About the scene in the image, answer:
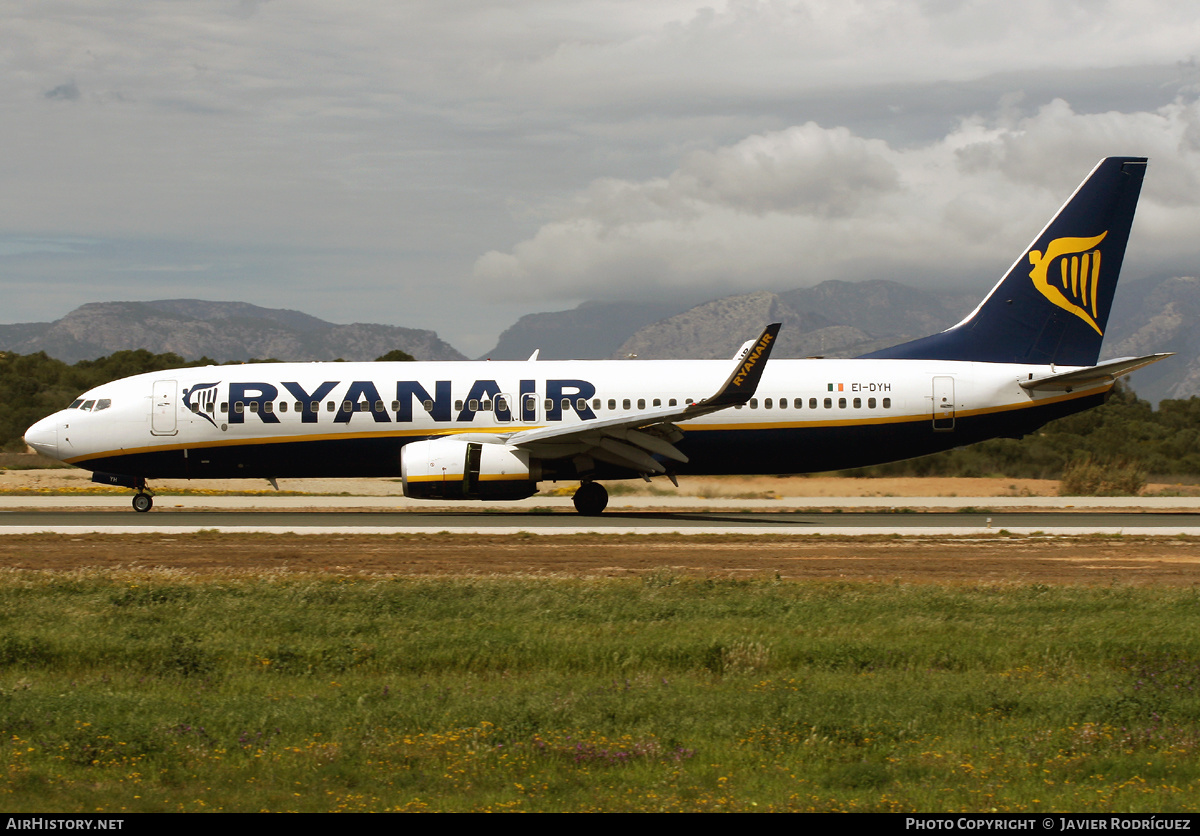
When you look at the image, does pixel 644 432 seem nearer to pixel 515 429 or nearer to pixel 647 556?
pixel 515 429

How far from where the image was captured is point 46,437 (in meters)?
29.4

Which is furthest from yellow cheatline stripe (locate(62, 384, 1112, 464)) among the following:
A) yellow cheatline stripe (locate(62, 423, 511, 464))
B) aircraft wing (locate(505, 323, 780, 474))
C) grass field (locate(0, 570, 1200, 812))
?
grass field (locate(0, 570, 1200, 812))

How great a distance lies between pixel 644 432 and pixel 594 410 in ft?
5.69

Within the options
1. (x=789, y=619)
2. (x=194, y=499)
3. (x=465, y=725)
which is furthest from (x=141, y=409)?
(x=465, y=725)

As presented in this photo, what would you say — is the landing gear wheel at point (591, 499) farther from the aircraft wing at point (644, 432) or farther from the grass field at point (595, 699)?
the grass field at point (595, 699)

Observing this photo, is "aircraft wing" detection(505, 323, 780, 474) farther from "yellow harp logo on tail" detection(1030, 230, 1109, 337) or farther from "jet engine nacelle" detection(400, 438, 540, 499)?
"yellow harp logo on tail" detection(1030, 230, 1109, 337)

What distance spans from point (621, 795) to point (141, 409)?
25.4m

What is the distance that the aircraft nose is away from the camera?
29.4 meters

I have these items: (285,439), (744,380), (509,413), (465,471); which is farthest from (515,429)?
(744,380)

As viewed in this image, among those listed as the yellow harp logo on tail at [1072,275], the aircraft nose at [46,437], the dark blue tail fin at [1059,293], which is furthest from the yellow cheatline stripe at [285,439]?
the yellow harp logo on tail at [1072,275]

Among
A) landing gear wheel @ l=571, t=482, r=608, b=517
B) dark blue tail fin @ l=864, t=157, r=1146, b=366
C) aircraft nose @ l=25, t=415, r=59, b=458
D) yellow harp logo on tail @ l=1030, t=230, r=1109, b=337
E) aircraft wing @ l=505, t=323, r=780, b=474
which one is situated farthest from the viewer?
yellow harp logo on tail @ l=1030, t=230, r=1109, b=337

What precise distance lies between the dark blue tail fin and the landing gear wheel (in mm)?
8507

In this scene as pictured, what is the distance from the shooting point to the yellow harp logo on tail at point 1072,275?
3047cm

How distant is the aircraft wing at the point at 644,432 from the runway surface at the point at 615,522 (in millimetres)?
1654
